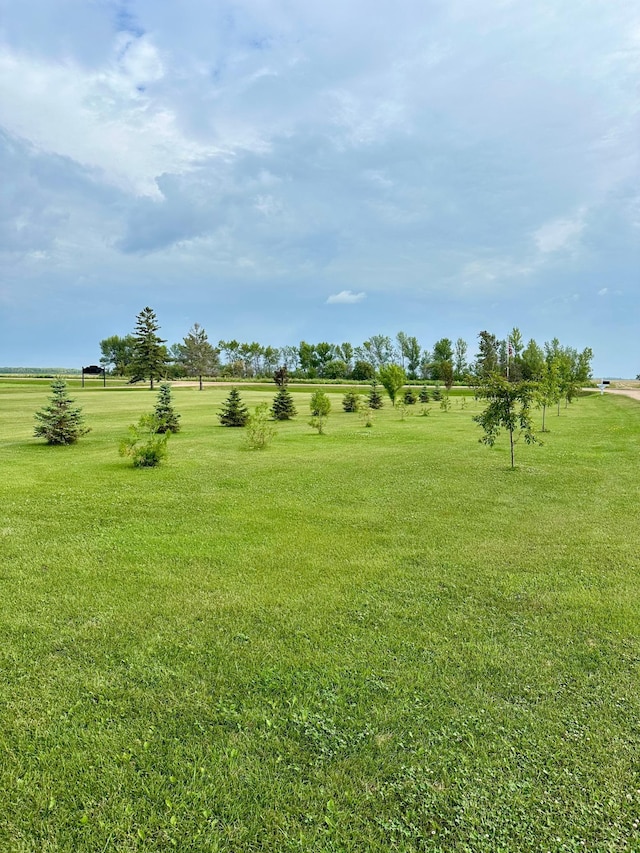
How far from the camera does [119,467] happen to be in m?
11.5

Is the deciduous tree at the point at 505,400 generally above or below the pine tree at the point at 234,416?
above

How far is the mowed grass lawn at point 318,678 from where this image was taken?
251 cm

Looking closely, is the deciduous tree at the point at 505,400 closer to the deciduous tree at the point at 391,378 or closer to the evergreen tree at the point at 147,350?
the deciduous tree at the point at 391,378

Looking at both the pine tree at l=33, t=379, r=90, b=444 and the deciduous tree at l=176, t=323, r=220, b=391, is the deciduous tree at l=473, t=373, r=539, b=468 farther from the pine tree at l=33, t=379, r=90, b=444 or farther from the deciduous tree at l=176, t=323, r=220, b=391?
the deciduous tree at l=176, t=323, r=220, b=391

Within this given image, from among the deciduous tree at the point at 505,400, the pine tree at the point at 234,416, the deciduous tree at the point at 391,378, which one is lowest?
the pine tree at the point at 234,416

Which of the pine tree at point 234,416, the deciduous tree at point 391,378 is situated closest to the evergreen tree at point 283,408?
the pine tree at point 234,416

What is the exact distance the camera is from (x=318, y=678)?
3.59m

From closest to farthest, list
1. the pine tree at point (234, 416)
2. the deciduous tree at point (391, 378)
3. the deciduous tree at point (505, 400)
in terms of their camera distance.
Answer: the deciduous tree at point (505, 400)
the pine tree at point (234, 416)
the deciduous tree at point (391, 378)

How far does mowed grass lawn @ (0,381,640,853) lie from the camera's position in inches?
98.8

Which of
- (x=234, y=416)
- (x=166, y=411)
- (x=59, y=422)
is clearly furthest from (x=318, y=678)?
(x=234, y=416)

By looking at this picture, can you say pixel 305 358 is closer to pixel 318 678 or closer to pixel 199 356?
pixel 199 356

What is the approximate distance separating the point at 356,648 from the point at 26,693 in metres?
2.59

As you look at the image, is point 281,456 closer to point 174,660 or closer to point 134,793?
point 174,660

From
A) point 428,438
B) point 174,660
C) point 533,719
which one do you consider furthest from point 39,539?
point 428,438
